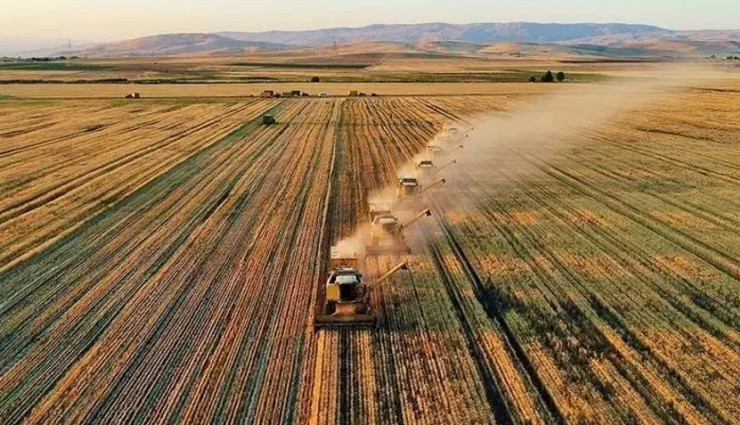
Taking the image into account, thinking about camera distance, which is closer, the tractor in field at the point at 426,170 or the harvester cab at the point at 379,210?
the harvester cab at the point at 379,210

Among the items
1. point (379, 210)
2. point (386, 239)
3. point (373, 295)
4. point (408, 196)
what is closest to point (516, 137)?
point (408, 196)

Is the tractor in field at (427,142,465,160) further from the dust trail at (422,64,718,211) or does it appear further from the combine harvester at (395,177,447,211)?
the combine harvester at (395,177,447,211)

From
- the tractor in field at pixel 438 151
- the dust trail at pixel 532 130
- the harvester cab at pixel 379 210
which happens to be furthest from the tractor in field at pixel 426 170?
the harvester cab at pixel 379 210

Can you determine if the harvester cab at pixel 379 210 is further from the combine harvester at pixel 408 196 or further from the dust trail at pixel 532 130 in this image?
the dust trail at pixel 532 130

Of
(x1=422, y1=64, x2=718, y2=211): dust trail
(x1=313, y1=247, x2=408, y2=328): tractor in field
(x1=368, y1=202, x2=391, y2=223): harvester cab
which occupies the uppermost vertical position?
(x1=368, y1=202, x2=391, y2=223): harvester cab

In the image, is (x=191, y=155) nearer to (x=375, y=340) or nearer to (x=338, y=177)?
(x=338, y=177)

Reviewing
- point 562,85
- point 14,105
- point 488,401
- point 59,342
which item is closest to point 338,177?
point 59,342

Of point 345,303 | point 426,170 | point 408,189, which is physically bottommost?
point 345,303

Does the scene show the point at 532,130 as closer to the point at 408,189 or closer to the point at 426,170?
the point at 426,170

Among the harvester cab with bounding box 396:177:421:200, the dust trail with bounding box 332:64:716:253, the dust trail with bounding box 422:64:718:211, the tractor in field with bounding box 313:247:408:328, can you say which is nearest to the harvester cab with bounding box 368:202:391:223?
the dust trail with bounding box 332:64:716:253
